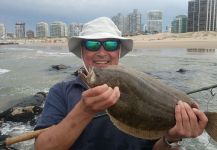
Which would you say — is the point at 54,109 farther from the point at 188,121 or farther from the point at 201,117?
the point at 201,117

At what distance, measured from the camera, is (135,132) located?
305 cm

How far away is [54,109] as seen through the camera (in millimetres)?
3434

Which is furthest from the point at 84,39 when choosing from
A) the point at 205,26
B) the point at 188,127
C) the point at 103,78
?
the point at 205,26

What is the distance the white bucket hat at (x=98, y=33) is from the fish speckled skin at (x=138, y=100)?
72 cm

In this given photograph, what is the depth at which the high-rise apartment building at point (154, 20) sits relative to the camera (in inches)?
7026

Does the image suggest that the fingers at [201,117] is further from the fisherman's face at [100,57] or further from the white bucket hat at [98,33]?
the white bucket hat at [98,33]

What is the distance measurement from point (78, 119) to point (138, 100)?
531mm

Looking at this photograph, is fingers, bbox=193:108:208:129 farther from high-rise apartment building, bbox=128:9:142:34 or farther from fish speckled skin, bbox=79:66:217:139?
high-rise apartment building, bbox=128:9:142:34

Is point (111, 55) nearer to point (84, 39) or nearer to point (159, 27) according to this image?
point (84, 39)

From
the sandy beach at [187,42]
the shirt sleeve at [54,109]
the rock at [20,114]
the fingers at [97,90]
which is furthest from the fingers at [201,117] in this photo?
the sandy beach at [187,42]

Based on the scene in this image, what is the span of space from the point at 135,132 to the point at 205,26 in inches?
4414

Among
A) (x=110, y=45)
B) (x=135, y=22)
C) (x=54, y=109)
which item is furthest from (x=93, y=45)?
(x=135, y=22)

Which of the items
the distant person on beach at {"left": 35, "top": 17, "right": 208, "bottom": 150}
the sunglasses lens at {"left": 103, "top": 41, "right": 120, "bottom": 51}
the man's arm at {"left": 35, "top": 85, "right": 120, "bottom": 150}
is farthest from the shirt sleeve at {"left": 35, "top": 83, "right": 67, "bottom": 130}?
the sunglasses lens at {"left": 103, "top": 41, "right": 120, "bottom": 51}

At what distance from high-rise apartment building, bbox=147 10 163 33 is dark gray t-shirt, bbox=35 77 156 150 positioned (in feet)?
578
